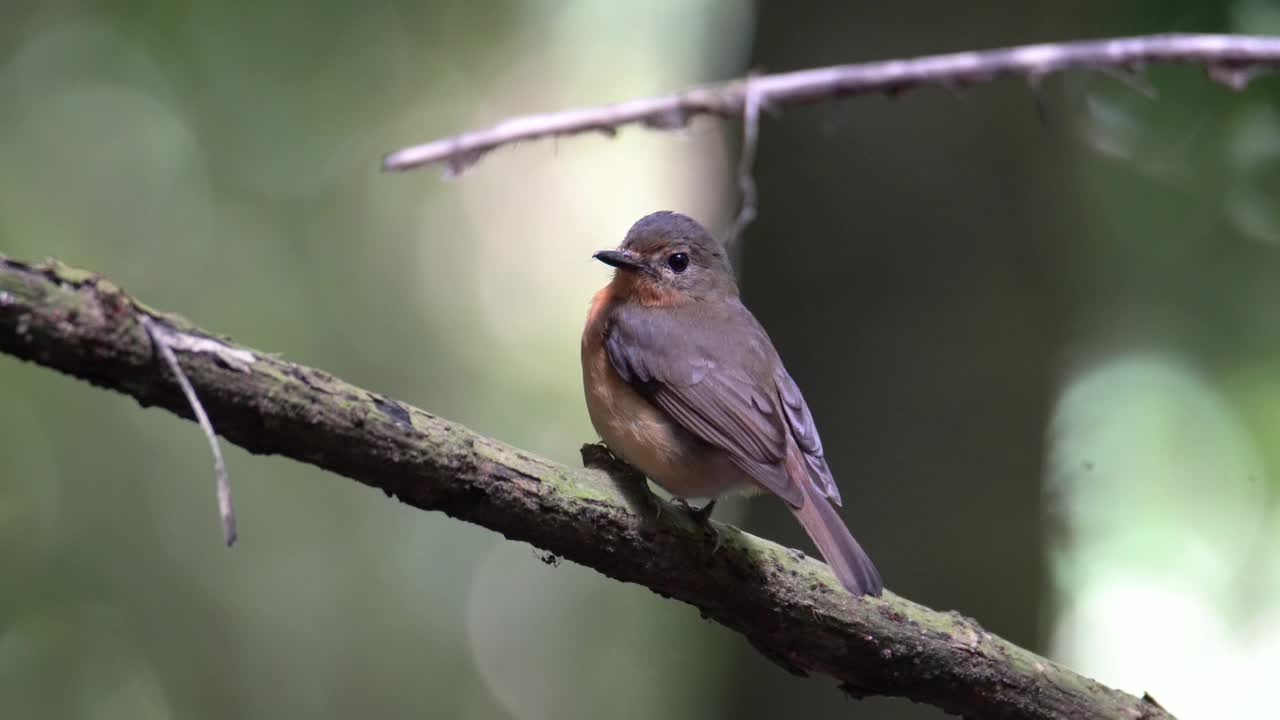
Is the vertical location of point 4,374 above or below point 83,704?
above

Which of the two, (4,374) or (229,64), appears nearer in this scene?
(4,374)

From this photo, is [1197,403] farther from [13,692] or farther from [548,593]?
[13,692]

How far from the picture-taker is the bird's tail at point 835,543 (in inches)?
112

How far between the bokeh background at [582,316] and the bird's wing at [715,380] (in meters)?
0.78

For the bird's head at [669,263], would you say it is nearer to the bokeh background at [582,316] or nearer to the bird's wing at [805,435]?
the bird's wing at [805,435]

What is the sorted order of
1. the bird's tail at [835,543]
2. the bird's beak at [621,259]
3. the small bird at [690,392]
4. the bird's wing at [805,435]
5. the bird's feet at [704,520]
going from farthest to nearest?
the bird's beak at [621,259] < the bird's wing at [805,435] < the small bird at [690,392] < the bird's feet at [704,520] < the bird's tail at [835,543]

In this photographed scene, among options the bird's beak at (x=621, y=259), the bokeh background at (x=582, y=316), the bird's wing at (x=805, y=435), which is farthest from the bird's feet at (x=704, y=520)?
the bokeh background at (x=582, y=316)

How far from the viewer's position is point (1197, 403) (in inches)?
283

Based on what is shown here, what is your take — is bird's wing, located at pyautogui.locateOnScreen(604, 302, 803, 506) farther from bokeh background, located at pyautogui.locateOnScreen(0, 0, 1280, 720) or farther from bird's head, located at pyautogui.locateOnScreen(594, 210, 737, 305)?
bokeh background, located at pyautogui.locateOnScreen(0, 0, 1280, 720)

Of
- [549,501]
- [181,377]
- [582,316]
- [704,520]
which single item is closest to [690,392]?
[704,520]

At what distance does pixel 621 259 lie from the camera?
4117mm

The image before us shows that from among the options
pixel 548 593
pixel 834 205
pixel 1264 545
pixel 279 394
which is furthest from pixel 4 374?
pixel 1264 545

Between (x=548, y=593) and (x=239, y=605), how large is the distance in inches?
127

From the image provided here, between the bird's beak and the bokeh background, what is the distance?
572 mm
